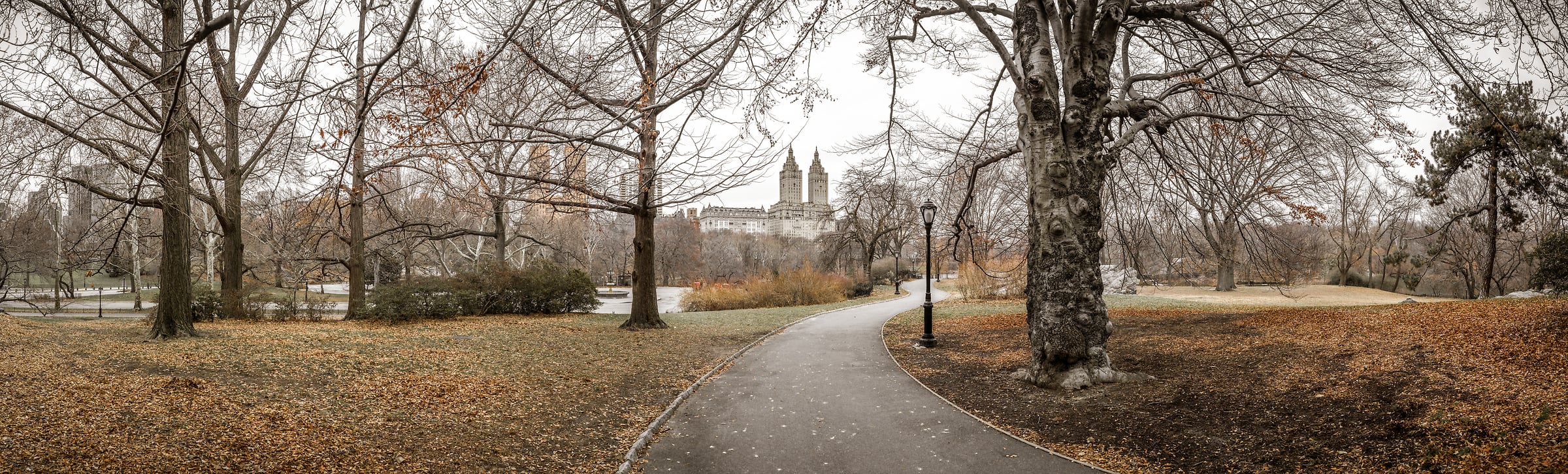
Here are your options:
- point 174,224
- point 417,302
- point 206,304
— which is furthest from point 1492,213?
point 206,304

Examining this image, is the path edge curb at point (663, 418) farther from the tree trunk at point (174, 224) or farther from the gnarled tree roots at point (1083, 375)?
the tree trunk at point (174, 224)

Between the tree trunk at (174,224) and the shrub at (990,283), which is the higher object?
the tree trunk at (174,224)

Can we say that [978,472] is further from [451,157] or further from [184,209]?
[184,209]

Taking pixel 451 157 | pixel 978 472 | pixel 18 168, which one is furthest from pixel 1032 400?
pixel 18 168

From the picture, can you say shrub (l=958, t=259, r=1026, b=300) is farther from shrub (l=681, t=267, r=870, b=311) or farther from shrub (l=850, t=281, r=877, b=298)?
shrub (l=850, t=281, r=877, b=298)

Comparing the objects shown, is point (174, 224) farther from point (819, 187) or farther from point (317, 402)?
point (819, 187)

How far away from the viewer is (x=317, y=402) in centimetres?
565

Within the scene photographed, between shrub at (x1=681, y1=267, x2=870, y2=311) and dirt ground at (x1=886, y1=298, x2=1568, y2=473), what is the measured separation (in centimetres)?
1613

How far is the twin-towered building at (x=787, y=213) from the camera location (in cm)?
5750

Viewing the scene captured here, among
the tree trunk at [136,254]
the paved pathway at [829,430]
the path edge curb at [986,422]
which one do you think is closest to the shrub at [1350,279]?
the path edge curb at [986,422]

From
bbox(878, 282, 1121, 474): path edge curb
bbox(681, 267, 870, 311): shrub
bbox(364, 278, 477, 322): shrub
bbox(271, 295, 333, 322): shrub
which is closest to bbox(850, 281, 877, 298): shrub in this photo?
bbox(681, 267, 870, 311): shrub

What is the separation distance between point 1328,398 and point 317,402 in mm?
8382

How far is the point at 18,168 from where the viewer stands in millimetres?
7781

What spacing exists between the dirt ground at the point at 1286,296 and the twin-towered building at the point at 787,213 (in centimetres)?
1780
